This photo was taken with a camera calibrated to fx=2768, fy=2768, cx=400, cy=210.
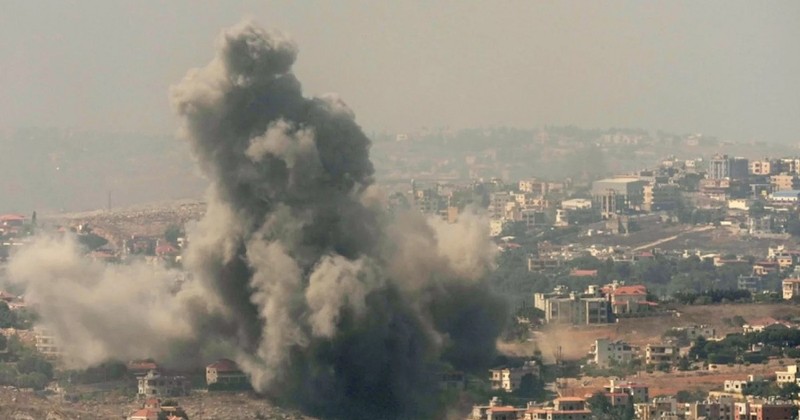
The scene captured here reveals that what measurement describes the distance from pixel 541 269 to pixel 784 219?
24.6m

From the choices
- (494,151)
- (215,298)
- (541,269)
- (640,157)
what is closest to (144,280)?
(215,298)

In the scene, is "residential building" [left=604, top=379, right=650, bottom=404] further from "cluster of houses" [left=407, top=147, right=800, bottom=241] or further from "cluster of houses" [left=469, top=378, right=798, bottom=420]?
"cluster of houses" [left=407, top=147, right=800, bottom=241]

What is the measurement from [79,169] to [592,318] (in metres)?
42.5

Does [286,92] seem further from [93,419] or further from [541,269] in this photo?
[541,269]

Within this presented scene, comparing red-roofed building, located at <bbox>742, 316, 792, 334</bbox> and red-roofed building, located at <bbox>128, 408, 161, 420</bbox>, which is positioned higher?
red-roofed building, located at <bbox>128, 408, 161, 420</bbox>

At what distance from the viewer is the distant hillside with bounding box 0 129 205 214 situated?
4063 inches

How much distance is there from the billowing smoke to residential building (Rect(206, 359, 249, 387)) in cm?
32

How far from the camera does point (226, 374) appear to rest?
56.8 metres

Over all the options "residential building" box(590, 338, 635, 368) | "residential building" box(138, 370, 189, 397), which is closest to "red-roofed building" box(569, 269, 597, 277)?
"residential building" box(590, 338, 635, 368)

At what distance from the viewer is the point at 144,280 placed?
212 ft

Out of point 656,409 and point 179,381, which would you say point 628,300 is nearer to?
point 656,409

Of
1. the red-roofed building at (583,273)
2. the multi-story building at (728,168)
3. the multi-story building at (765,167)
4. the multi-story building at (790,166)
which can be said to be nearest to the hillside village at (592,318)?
the red-roofed building at (583,273)

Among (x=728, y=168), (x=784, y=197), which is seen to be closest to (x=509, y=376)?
(x=784, y=197)

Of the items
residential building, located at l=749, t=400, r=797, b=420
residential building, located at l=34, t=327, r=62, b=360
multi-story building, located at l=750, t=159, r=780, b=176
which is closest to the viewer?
residential building, located at l=749, t=400, r=797, b=420
